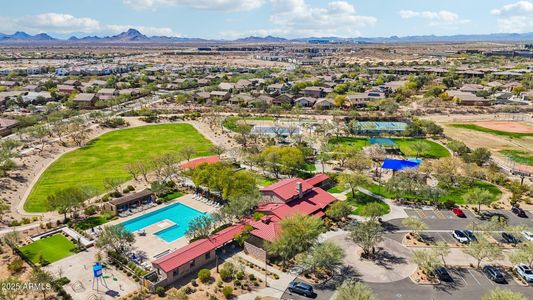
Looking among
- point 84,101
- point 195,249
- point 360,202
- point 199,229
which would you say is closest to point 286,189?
point 360,202

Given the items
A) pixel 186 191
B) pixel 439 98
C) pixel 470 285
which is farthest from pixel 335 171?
pixel 439 98

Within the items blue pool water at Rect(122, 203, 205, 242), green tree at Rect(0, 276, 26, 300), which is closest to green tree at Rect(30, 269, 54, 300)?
green tree at Rect(0, 276, 26, 300)

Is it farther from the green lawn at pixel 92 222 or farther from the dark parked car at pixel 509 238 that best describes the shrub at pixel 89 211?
the dark parked car at pixel 509 238

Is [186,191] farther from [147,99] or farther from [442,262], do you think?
[147,99]

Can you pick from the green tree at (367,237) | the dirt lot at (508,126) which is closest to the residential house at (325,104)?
the dirt lot at (508,126)

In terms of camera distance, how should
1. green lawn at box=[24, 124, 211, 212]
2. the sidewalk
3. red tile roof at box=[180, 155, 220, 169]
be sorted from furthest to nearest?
red tile roof at box=[180, 155, 220, 169] → green lawn at box=[24, 124, 211, 212] → the sidewalk

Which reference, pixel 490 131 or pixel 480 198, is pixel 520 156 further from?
pixel 480 198

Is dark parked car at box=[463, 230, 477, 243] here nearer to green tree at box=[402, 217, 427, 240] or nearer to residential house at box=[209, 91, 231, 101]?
green tree at box=[402, 217, 427, 240]
